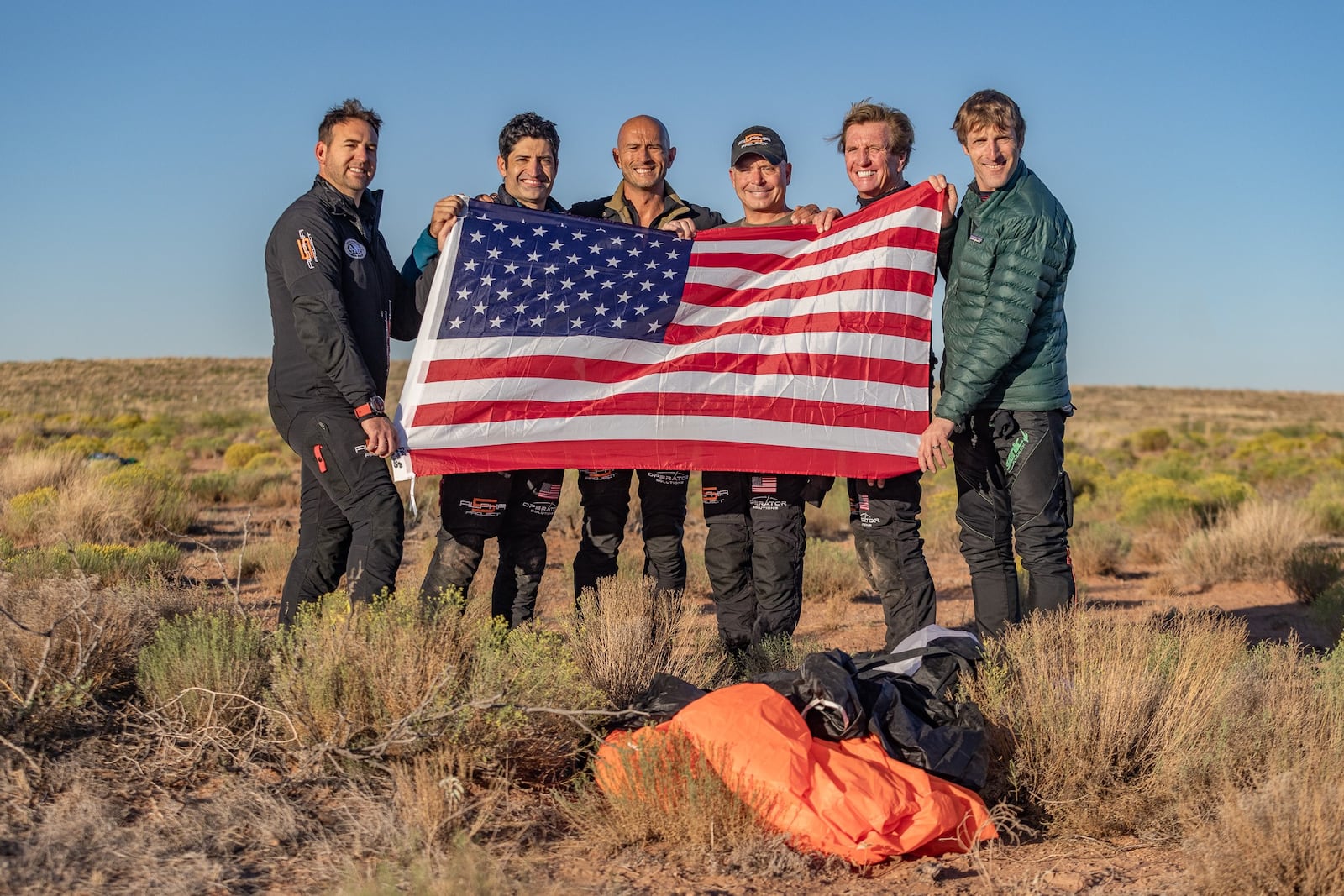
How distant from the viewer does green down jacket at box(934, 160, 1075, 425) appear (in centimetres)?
505

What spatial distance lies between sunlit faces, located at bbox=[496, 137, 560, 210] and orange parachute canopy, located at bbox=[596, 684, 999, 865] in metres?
3.20

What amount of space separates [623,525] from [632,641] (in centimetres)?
118

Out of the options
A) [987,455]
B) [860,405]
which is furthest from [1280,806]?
[860,405]

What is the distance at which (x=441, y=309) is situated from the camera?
5598 mm

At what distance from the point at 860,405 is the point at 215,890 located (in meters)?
3.85

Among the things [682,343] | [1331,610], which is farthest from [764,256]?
[1331,610]

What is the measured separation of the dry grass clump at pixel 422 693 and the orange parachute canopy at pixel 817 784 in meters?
0.42

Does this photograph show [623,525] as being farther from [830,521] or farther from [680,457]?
[830,521]

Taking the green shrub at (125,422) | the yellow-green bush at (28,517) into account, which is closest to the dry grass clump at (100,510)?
the yellow-green bush at (28,517)

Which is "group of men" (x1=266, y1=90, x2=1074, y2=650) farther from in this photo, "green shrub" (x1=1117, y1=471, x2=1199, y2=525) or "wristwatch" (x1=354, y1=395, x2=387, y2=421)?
"green shrub" (x1=1117, y1=471, x2=1199, y2=525)

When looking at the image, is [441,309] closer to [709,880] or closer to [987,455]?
[987,455]

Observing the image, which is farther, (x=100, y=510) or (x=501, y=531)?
(x=100, y=510)

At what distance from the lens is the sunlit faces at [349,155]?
16.7 feet

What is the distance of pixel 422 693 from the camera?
4.14 metres
